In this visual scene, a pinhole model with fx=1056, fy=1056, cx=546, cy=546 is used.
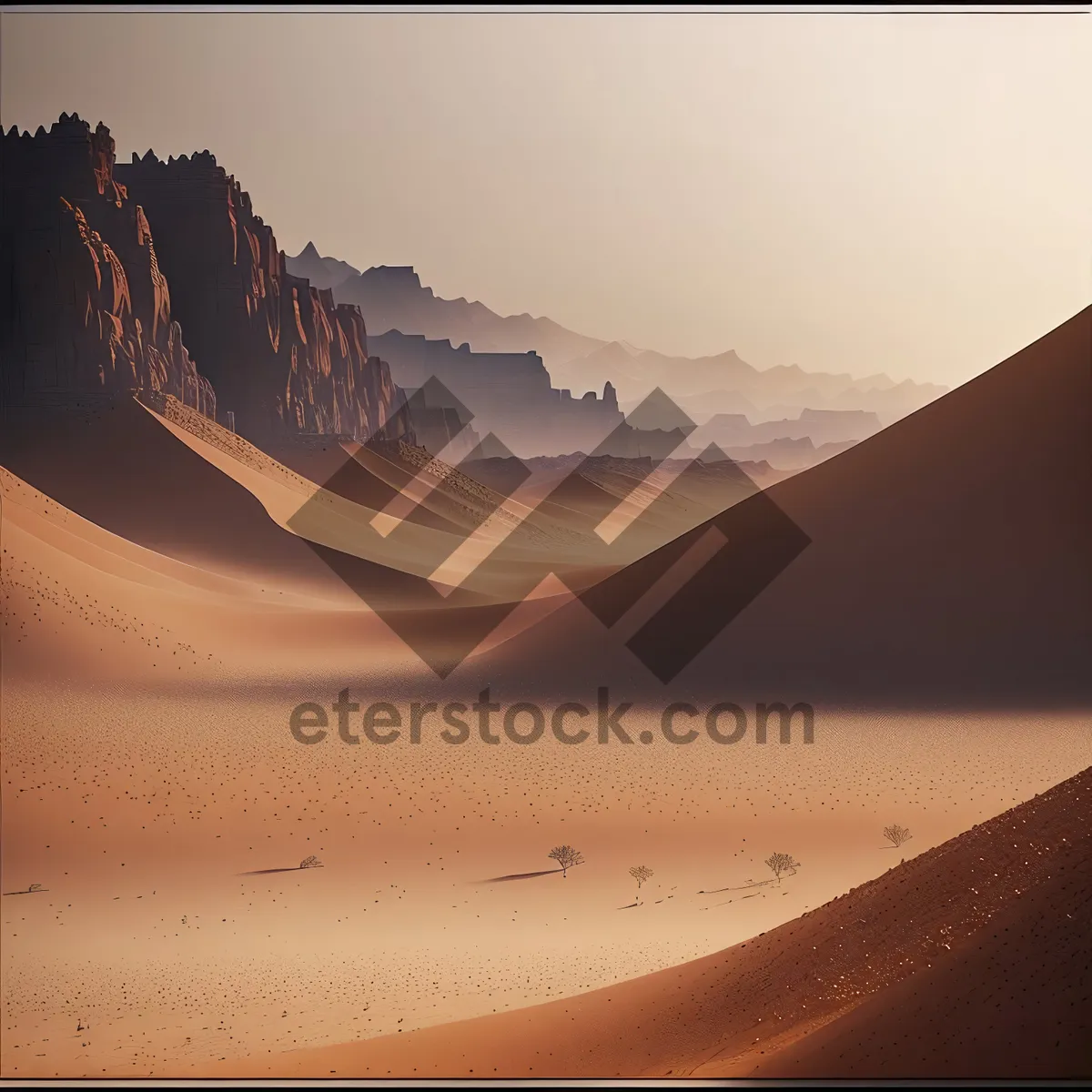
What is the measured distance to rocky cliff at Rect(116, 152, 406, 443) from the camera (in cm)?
8394

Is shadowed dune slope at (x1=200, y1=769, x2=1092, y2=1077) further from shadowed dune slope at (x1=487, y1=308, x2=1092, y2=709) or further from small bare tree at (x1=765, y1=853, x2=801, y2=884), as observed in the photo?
shadowed dune slope at (x1=487, y1=308, x2=1092, y2=709)

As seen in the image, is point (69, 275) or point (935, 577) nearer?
point (935, 577)

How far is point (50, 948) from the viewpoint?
48.1ft

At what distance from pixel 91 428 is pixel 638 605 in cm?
4226

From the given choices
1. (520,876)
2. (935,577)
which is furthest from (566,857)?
(935,577)

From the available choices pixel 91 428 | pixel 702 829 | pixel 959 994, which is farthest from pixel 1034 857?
pixel 91 428

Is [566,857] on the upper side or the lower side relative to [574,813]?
lower

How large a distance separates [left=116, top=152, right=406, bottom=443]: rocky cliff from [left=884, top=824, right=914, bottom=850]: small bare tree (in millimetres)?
75880

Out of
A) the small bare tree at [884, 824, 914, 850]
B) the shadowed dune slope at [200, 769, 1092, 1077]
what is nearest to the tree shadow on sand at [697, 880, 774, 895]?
the small bare tree at [884, 824, 914, 850]

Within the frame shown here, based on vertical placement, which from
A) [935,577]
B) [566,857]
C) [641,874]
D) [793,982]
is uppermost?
[935,577]

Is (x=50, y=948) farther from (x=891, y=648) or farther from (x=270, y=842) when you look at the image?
(x=891, y=648)

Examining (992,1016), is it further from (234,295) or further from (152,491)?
(234,295)

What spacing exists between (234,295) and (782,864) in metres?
80.0

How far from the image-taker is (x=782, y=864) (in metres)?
17.5
